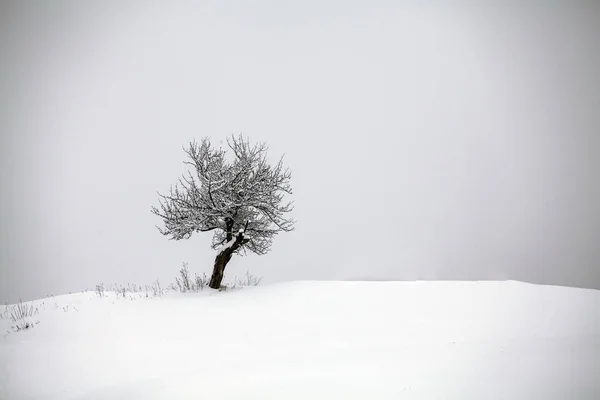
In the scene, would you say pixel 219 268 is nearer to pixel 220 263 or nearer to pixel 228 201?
pixel 220 263

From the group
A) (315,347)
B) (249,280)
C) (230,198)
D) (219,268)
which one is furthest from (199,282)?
(315,347)

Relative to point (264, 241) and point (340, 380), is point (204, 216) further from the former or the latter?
point (340, 380)

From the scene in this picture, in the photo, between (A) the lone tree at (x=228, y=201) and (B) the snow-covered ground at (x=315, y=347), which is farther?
(A) the lone tree at (x=228, y=201)

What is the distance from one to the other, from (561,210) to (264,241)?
107m

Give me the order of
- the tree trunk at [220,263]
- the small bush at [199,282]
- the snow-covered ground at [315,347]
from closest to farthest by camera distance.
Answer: the snow-covered ground at [315,347]
the small bush at [199,282]
the tree trunk at [220,263]

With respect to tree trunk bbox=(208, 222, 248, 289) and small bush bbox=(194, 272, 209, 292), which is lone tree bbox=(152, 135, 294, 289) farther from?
small bush bbox=(194, 272, 209, 292)

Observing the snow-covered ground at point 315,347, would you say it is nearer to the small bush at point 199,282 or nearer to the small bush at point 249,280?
the small bush at point 199,282

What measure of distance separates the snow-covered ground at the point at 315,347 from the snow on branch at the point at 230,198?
3.72 metres

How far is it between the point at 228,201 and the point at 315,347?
329 inches

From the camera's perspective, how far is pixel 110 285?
1594 centimetres

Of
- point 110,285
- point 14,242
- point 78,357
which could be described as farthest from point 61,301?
point 14,242

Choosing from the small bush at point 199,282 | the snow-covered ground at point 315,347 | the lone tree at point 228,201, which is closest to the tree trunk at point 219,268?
the lone tree at point 228,201

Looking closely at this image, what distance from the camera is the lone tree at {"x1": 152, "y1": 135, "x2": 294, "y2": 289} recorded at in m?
14.3

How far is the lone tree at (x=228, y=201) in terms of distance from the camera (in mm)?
14297
